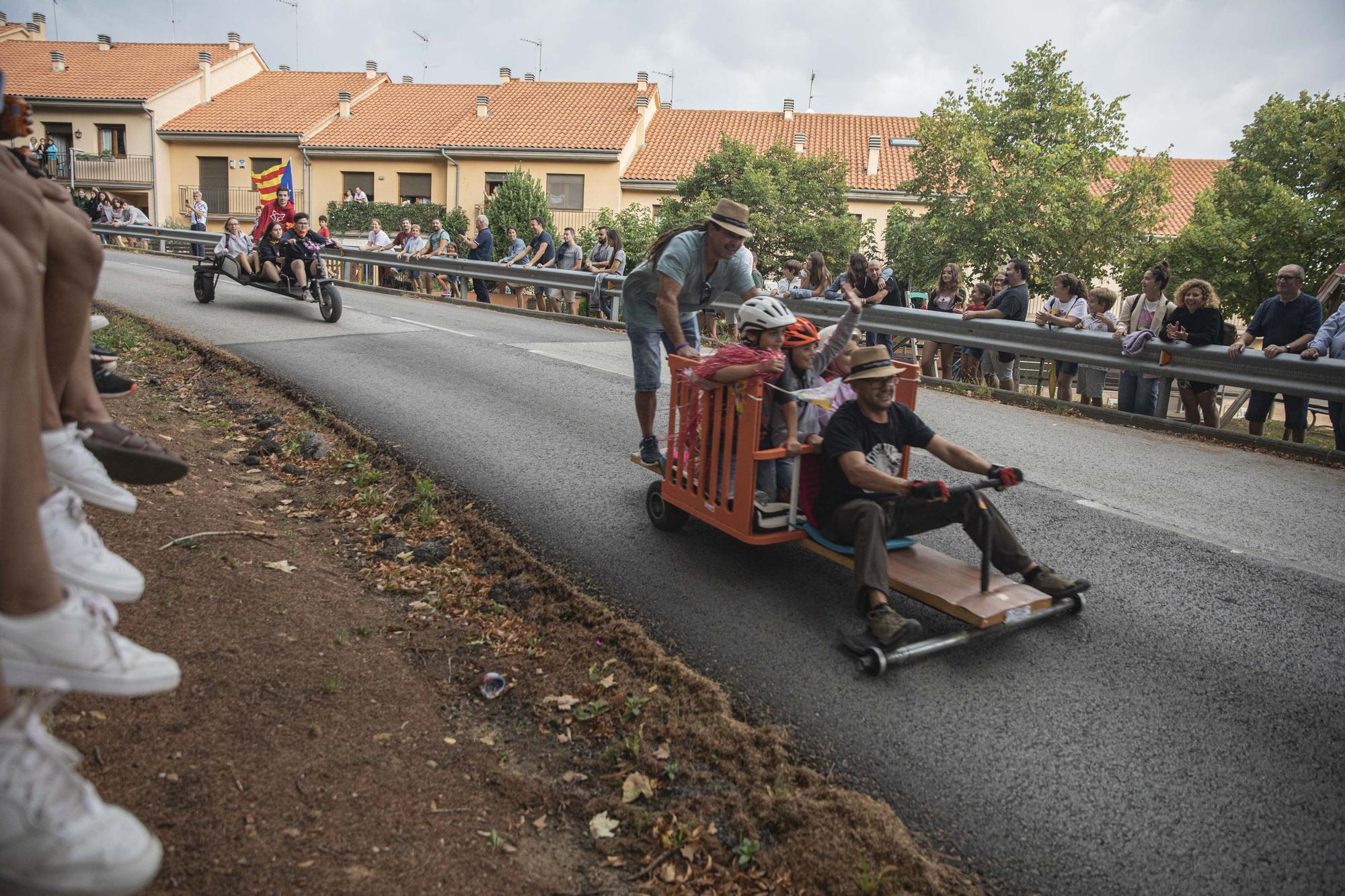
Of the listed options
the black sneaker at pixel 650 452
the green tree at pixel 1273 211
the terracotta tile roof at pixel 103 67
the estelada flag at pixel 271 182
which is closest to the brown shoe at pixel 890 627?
the black sneaker at pixel 650 452

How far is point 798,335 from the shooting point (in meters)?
5.38

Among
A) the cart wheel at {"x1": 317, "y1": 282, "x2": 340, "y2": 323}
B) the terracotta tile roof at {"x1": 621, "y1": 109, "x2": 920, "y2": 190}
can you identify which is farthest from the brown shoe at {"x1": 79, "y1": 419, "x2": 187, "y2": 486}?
the terracotta tile roof at {"x1": 621, "y1": 109, "x2": 920, "y2": 190}

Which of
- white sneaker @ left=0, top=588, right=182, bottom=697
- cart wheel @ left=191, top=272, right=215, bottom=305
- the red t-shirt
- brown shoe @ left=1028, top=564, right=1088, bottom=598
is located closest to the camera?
white sneaker @ left=0, top=588, right=182, bottom=697

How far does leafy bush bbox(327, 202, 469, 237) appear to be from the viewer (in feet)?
145

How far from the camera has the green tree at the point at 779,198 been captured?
37719mm

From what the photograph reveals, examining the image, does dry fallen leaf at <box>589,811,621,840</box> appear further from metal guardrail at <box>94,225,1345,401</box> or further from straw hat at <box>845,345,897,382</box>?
metal guardrail at <box>94,225,1345,401</box>

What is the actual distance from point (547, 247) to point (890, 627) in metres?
15.8

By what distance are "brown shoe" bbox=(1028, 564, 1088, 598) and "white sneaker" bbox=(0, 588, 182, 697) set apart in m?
3.84

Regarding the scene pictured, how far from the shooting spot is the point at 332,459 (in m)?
7.07

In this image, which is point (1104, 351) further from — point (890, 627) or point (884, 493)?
point (890, 627)

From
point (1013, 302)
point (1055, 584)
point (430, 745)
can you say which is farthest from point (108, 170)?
point (1055, 584)

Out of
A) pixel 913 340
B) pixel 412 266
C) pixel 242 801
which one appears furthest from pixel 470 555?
pixel 412 266

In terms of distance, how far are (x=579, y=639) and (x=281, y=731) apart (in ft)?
4.66

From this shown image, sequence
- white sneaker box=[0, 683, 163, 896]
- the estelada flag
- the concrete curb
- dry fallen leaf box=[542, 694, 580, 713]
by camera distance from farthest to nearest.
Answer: the estelada flag → the concrete curb → dry fallen leaf box=[542, 694, 580, 713] → white sneaker box=[0, 683, 163, 896]
